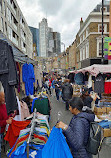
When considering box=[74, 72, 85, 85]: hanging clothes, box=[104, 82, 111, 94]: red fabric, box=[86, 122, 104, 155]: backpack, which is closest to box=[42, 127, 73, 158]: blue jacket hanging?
box=[86, 122, 104, 155]: backpack

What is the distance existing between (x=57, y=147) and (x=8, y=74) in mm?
1382

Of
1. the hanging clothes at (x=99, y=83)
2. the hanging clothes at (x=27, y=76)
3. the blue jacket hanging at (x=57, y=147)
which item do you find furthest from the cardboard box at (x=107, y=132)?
the hanging clothes at (x=27, y=76)

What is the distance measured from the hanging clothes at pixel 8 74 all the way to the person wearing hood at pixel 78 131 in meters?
0.85

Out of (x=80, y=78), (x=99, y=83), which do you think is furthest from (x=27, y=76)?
(x=80, y=78)

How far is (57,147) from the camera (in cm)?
173

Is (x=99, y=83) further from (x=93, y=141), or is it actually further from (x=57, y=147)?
(x=57, y=147)

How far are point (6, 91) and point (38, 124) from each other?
5.91ft

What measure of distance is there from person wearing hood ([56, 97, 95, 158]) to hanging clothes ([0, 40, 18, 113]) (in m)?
0.85

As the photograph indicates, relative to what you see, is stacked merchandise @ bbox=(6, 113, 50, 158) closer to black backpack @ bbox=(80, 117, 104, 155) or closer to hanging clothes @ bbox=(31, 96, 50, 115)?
black backpack @ bbox=(80, 117, 104, 155)

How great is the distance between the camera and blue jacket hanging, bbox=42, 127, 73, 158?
5.64 feet

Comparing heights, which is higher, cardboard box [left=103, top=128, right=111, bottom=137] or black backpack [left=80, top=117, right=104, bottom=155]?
black backpack [left=80, top=117, right=104, bottom=155]

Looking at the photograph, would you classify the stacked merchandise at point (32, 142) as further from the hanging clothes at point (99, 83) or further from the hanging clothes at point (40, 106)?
the hanging clothes at point (99, 83)

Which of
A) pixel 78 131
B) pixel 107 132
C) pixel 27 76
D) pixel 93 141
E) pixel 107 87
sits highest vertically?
pixel 27 76

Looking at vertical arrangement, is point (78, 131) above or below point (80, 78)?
below
